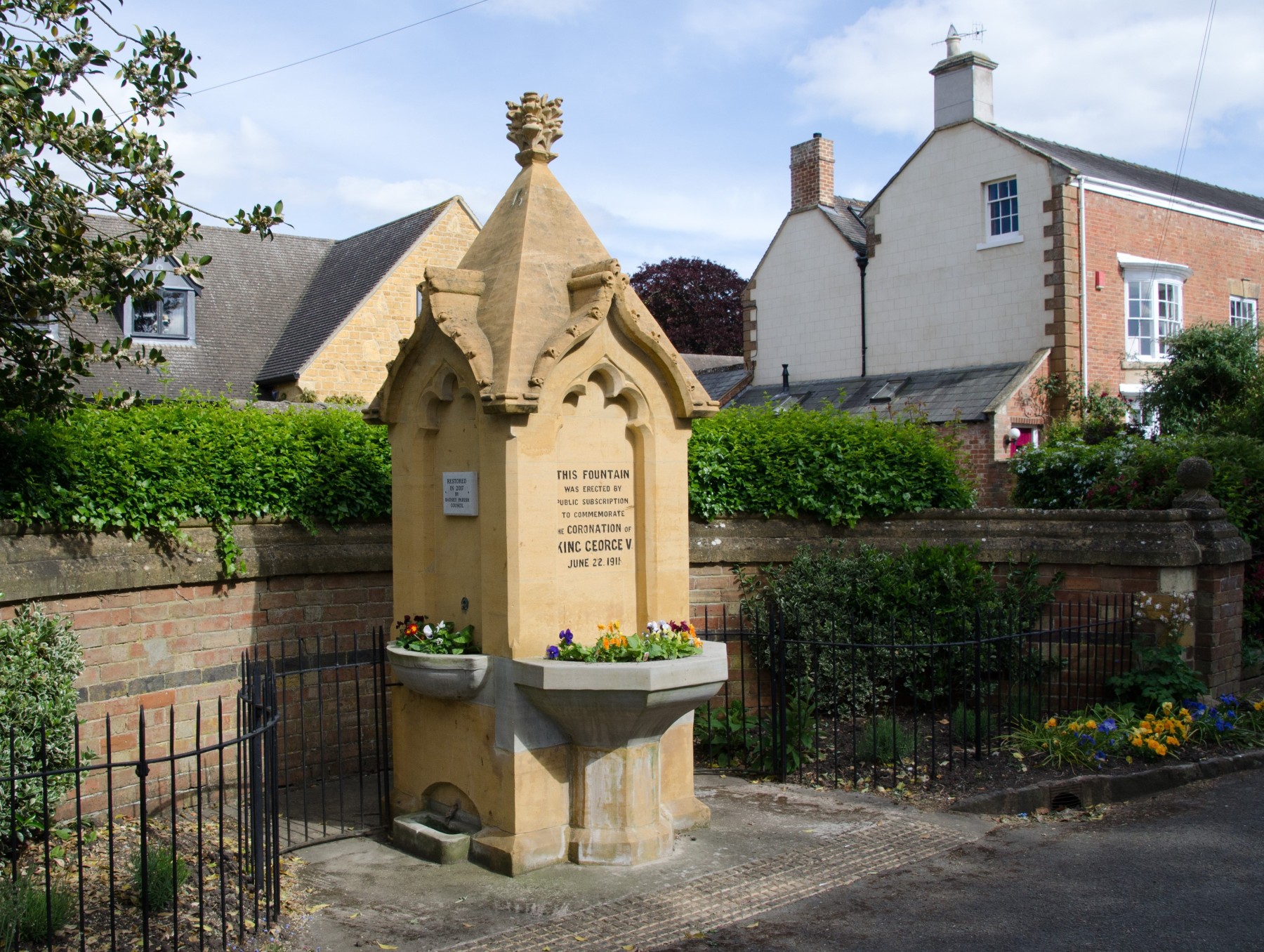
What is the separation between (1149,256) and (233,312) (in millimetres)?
21413

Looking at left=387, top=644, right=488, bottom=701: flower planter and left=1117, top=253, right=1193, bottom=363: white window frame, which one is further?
left=1117, top=253, right=1193, bottom=363: white window frame

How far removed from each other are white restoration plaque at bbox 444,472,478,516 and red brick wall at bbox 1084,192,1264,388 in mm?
18459

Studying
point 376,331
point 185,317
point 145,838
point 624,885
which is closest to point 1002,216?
point 376,331

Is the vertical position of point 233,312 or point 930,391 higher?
point 233,312

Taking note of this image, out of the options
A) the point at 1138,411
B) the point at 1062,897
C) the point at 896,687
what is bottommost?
the point at 1062,897

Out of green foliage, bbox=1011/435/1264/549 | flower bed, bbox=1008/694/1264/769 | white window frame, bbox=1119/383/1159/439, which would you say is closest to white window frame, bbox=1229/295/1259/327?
white window frame, bbox=1119/383/1159/439

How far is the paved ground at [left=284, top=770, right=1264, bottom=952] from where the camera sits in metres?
5.43

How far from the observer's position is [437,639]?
6727 millimetres

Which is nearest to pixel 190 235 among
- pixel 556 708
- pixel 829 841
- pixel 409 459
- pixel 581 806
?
pixel 409 459

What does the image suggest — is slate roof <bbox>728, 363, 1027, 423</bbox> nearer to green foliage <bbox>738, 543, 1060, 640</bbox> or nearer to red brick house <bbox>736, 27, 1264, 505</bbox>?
red brick house <bbox>736, 27, 1264, 505</bbox>

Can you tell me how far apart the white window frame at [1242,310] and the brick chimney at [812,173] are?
9.84 m

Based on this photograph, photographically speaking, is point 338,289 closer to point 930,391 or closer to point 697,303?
Answer: point 930,391

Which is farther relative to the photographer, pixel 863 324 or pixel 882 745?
pixel 863 324

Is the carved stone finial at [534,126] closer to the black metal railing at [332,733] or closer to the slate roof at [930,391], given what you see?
the black metal railing at [332,733]
